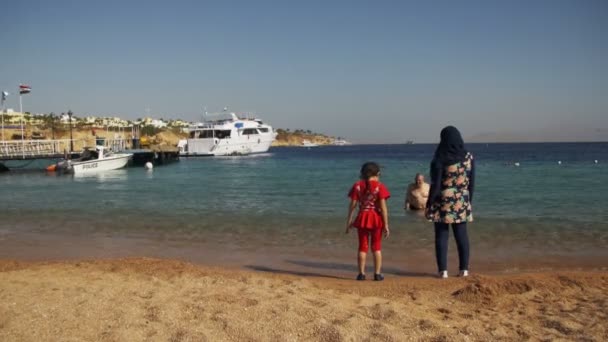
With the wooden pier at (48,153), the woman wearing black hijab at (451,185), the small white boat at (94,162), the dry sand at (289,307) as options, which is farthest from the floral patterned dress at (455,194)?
the wooden pier at (48,153)

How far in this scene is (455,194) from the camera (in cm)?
532

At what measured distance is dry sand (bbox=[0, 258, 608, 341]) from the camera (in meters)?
3.59

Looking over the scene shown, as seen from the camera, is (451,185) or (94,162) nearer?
(451,185)

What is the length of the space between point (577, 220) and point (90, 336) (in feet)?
31.7

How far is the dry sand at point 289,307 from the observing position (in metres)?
3.59

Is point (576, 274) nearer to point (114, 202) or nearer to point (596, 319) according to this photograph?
point (596, 319)

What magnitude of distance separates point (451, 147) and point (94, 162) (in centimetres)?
3040

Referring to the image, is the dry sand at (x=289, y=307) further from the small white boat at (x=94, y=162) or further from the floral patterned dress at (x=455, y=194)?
the small white boat at (x=94, y=162)

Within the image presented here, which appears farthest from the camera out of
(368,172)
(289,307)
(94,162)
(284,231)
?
(94,162)

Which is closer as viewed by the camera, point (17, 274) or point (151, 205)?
point (17, 274)

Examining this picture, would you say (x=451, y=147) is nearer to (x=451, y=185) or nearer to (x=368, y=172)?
(x=451, y=185)

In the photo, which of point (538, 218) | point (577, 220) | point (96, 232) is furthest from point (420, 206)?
point (96, 232)

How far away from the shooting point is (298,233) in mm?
9000

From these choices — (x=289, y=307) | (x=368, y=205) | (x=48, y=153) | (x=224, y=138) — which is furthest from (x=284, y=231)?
(x=224, y=138)
